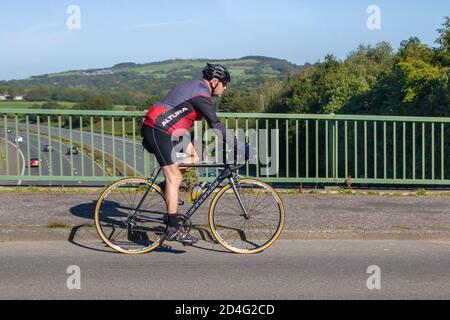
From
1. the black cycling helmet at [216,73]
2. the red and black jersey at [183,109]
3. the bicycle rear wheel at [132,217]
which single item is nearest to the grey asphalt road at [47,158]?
the bicycle rear wheel at [132,217]

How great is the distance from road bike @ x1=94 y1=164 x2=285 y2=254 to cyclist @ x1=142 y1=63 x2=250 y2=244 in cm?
13

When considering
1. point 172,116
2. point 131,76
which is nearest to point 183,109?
point 172,116

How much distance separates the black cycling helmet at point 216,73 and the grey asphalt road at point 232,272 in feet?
5.96

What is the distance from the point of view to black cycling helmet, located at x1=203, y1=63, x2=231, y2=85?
302 inches

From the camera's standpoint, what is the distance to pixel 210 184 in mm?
7988

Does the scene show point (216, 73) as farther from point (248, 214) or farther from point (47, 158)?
point (47, 158)

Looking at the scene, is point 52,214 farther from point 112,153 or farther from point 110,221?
point 112,153

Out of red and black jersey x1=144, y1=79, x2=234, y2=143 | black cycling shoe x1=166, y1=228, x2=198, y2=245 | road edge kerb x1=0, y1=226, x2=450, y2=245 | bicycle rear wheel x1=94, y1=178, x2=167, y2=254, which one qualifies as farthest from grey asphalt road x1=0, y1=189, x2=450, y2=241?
red and black jersey x1=144, y1=79, x2=234, y2=143

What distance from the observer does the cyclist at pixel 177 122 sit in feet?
24.7

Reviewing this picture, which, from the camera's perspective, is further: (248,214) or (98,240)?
(98,240)

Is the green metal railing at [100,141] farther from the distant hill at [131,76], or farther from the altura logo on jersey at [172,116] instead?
the distant hill at [131,76]

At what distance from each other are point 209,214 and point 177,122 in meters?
1.02

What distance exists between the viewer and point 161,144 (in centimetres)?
761

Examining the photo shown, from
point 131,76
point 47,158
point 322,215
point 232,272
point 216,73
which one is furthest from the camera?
point 131,76
